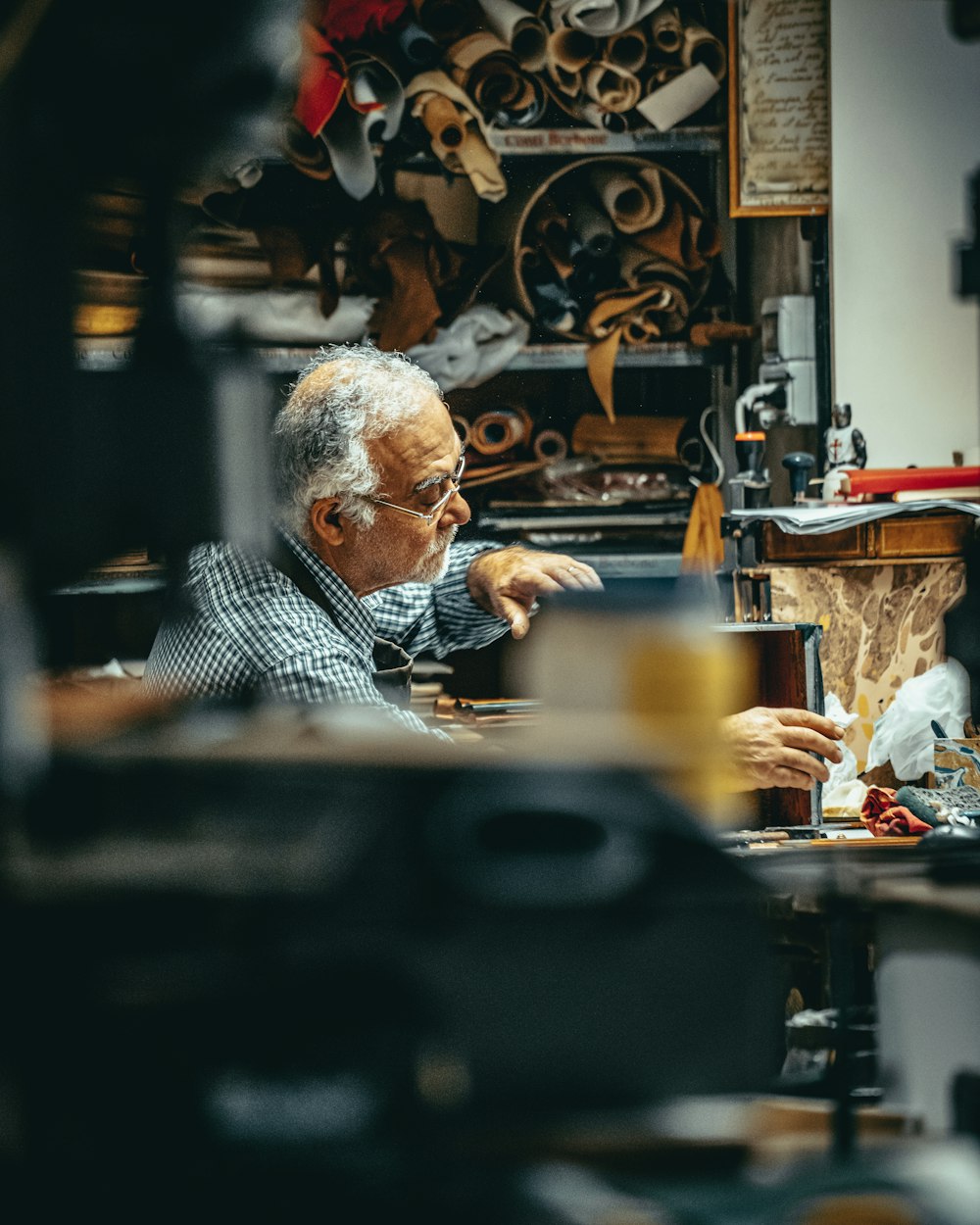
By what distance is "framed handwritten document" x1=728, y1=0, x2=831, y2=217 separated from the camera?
8.21 ft

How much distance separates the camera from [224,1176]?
432mm

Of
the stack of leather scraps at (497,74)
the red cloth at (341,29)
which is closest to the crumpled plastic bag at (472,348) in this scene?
the stack of leather scraps at (497,74)

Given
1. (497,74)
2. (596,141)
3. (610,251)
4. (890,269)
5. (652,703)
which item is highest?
(497,74)

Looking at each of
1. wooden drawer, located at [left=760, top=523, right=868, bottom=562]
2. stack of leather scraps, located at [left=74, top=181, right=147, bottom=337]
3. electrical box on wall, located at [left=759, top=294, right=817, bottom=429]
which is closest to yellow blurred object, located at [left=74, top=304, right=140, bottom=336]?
stack of leather scraps, located at [left=74, top=181, right=147, bottom=337]

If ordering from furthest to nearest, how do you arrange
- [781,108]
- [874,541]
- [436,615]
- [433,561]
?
[781,108]
[874,541]
[436,615]
[433,561]

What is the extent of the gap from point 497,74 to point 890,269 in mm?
949

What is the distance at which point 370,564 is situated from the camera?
1.31m

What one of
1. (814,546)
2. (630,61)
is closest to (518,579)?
(814,546)

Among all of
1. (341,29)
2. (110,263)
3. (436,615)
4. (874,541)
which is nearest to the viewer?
(110,263)

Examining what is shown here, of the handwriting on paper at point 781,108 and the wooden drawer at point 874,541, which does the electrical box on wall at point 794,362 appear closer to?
the handwriting on paper at point 781,108

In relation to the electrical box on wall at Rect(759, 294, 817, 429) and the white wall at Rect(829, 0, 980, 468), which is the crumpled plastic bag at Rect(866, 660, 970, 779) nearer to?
the white wall at Rect(829, 0, 980, 468)

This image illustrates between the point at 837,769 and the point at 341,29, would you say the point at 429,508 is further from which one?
the point at 341,29

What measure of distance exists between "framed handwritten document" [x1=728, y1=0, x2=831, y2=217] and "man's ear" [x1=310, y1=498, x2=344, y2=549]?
1671 mm

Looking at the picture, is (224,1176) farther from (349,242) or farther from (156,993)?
(349,242)
